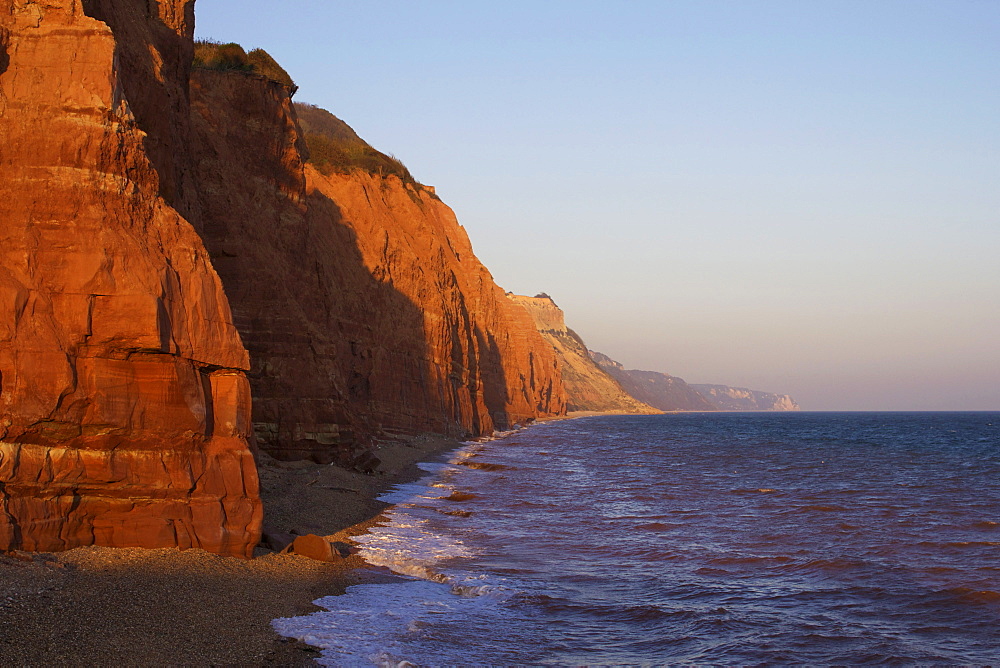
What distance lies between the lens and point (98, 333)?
33.2 ft

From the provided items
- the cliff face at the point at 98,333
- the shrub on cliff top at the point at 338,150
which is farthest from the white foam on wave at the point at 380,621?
the shrub on cliff top at the point at 338,150

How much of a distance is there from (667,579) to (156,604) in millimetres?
9219

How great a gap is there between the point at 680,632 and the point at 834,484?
24.6 metres

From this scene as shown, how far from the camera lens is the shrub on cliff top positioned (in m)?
48.6

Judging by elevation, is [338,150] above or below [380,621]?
above

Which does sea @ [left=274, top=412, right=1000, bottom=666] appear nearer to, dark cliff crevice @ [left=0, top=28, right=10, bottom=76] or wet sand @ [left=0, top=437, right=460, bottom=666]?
wet sand @ [left=0, top=437, right=460, bottom=666]

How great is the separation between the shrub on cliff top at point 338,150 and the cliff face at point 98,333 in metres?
36.8

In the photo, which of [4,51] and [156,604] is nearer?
[156,604]

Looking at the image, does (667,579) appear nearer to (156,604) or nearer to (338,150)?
(156,604)

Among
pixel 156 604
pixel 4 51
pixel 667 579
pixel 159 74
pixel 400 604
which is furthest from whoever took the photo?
pixel 667 579

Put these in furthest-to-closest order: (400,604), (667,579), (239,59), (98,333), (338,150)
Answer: (338,150)
(239,59)
(667,579)
(400,604)
(98,333)

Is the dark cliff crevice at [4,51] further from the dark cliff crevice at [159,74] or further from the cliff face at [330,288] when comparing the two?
the cliff face at [330,288]

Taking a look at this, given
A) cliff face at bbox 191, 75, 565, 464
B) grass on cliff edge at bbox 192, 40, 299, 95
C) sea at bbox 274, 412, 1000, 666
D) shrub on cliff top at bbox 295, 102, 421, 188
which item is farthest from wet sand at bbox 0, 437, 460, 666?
shrub on cliff top at bbox 295, 102, 421, 188

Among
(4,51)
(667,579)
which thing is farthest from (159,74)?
(667,579)
